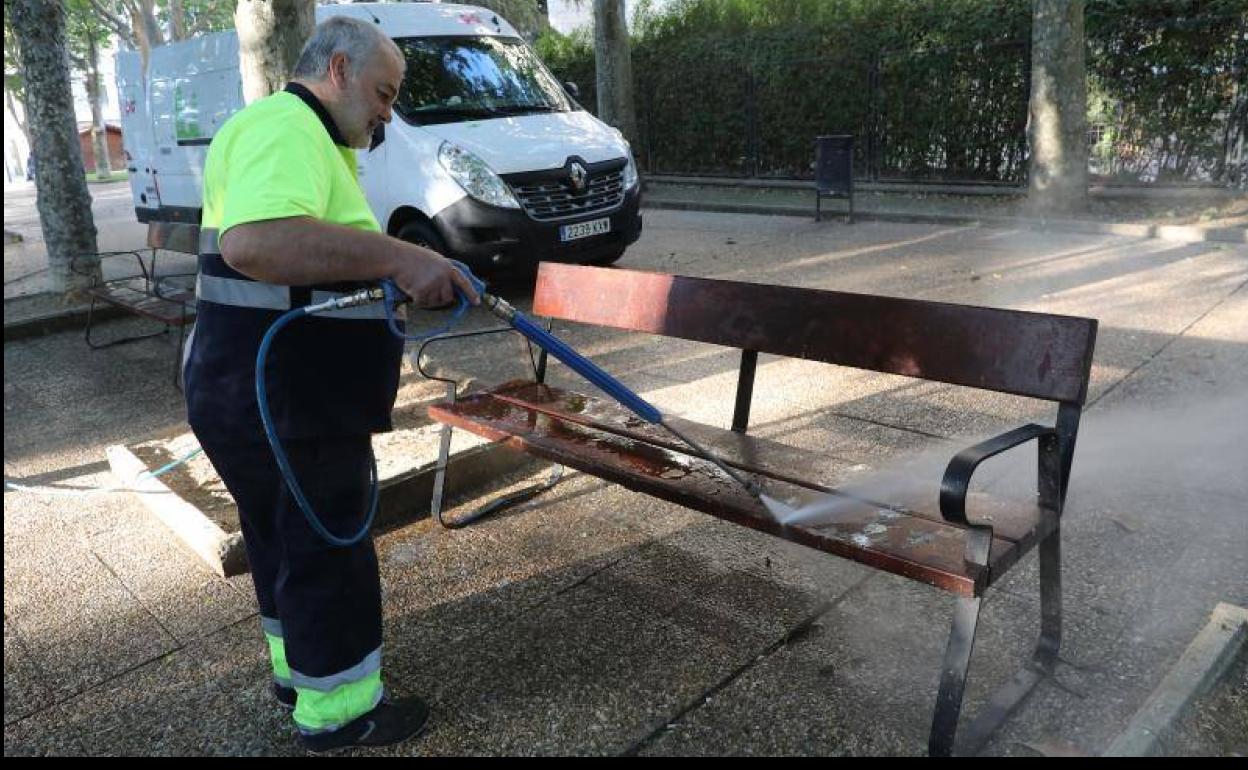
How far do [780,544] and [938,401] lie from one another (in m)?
1.90

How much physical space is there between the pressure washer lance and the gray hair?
0.56 metres

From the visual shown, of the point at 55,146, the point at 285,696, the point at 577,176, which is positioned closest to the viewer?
the point at 285,696

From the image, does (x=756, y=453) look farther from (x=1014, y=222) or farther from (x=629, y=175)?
(x=1014, y=222)

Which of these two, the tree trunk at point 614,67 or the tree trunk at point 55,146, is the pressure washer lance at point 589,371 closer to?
the tree trunk at point 55,146

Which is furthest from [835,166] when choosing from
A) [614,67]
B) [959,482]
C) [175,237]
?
[959,482]

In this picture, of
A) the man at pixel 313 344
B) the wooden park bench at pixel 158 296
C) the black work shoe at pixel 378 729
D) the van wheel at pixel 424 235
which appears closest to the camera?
the man at pixel 313 344

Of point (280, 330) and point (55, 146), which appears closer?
→ point (280, 330)

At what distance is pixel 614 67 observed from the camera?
15070 mm

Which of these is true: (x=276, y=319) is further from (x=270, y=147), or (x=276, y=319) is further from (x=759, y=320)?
(x=759, y=320)

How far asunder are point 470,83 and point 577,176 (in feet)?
4.43

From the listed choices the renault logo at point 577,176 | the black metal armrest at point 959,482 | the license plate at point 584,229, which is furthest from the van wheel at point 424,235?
the black metal armrest at point 959,482

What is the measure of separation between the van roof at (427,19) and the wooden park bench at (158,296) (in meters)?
2.26

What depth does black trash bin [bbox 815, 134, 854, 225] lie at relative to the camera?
35.7 ft

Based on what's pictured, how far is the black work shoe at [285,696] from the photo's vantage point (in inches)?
105
